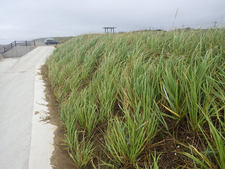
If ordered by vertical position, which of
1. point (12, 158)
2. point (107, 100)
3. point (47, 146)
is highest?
point (107, 100)

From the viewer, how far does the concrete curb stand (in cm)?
251

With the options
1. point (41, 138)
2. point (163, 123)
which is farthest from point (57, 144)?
point (163, 123)

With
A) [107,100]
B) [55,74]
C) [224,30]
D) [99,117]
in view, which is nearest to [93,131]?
[99,117]

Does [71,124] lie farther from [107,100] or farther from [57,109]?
[57,109]

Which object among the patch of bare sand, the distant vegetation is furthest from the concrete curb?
the distant vegetation

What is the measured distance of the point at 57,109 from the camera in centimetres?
410

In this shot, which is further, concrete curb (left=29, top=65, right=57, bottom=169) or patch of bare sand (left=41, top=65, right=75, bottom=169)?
concrete curb (left=29, top=65, right=57, bottom=169)

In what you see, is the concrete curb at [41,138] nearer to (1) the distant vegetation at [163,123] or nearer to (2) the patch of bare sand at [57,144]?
(2) the patch of bare sand at [57,144]

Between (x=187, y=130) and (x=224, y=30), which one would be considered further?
(x=224, y=30)

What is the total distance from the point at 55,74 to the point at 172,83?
4.58 m

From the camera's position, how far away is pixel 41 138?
Answer: 9.98 ft

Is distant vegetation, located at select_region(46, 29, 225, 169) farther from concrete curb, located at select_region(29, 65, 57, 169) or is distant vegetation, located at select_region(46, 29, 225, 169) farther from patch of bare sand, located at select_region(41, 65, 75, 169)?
concrete curb, located at select_region(29, 65, 57, 169)

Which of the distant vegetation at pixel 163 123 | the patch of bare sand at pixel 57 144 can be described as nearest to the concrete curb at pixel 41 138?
the patch of bare sand at pixel 57 144

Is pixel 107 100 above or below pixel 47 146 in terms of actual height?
above
